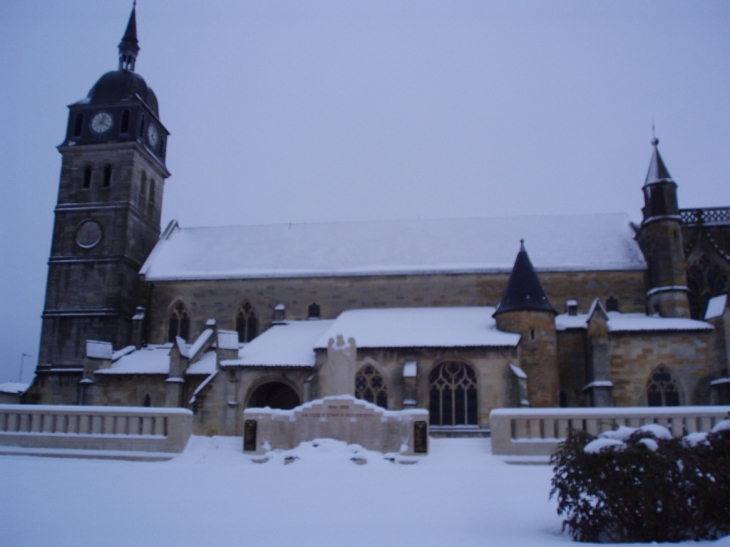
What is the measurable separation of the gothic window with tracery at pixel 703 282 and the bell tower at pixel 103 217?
31925 millimetres

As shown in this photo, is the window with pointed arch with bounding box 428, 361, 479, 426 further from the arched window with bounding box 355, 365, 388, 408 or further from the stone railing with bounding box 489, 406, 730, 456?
the stone railing with bounding box 489, 406, 730, 456

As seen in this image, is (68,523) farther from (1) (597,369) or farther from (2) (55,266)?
(2) (55,266)

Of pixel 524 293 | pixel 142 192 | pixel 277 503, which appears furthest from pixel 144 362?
pixel 277 503

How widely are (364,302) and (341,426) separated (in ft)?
57.4

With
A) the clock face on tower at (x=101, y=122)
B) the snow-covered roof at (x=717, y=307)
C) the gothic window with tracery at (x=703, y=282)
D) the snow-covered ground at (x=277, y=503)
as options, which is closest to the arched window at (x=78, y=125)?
the clock face on tower at (x=101, y=122)

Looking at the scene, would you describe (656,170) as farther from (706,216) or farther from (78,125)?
(78,125)

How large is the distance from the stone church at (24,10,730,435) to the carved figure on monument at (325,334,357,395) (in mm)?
7603

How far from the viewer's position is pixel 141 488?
1223 cm

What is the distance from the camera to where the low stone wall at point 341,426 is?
19.5m

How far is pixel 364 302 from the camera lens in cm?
3719

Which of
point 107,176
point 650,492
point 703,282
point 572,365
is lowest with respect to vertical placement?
point 650,492

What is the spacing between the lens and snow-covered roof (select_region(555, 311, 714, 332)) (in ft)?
99.9

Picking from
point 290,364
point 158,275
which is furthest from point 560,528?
point 158,275

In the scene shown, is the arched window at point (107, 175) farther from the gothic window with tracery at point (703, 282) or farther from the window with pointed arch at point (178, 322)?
the gothic window with tracery at point (703, 282)
